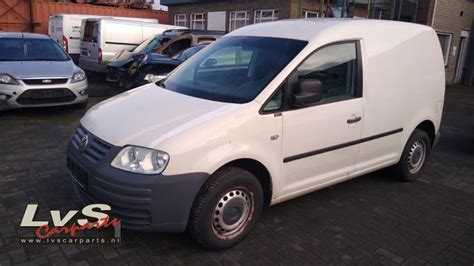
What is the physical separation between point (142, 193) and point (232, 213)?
0.81m

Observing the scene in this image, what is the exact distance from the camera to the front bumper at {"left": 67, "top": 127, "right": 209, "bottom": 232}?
2797 millimetres

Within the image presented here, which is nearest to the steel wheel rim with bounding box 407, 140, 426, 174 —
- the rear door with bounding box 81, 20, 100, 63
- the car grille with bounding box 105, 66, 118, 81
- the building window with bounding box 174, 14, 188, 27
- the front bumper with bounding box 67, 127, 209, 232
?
the front bumper with bounding box 67, 127, 209, 232

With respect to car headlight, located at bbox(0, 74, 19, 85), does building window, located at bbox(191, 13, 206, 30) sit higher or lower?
higher

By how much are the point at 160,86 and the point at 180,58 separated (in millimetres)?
5732

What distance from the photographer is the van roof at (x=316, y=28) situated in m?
3.74

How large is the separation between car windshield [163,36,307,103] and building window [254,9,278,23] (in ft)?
43.9

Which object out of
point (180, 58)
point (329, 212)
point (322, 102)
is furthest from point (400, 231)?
point (180, 58)

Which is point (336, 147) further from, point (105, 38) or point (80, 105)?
point (105, 38)

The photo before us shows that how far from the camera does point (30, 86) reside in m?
7.05

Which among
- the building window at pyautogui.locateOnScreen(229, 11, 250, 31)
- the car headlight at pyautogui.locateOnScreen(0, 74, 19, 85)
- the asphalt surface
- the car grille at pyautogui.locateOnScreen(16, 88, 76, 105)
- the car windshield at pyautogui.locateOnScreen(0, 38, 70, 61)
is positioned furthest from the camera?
the building window at pyautogui.locateOnScreen(229, 11, 250, 31)

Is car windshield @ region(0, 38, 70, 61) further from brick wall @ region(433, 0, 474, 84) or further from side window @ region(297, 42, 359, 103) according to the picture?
brick wall @ region(433, 0, 474, 84)

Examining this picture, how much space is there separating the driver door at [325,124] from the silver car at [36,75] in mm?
5505

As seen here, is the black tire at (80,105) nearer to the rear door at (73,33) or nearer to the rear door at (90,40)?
the rear door at (90,40)

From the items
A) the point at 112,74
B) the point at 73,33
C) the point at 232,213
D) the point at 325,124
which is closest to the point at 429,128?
the point at 325,124
